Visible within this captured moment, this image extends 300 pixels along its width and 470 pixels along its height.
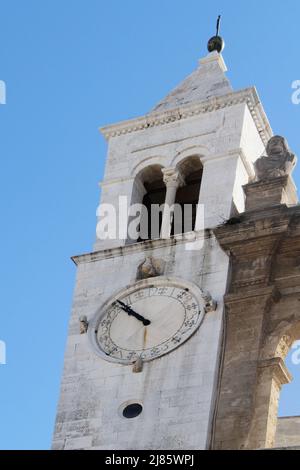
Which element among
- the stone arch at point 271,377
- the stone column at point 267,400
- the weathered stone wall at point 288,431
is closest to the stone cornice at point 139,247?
the stone arch at point 271,377

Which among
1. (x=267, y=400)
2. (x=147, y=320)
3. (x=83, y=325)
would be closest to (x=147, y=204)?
(x=83, y=325)

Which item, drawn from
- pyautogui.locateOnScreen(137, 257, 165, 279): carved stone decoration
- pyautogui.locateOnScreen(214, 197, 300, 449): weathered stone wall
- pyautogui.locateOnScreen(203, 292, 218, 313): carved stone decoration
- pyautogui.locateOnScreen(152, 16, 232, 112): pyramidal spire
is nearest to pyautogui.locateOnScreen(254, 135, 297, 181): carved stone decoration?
pyautogui.locateOnScreen(214, 197, 300, 449): weathered stone wall

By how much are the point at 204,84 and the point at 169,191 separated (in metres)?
3.72

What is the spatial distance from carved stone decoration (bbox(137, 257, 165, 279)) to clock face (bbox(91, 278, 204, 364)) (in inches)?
8.6

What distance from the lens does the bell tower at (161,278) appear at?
30.7 meters

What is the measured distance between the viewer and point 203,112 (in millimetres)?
36594

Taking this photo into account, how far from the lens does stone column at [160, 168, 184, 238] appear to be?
3484 centimetres

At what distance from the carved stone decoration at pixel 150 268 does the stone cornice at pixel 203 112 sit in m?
4.65

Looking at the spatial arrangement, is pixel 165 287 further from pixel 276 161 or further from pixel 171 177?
pixel 276 161

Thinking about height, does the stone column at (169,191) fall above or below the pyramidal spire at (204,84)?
below

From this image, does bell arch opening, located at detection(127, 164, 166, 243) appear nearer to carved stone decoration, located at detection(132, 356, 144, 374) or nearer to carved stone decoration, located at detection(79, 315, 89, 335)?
carved stone decoration, located at detection(79, 315, 89, 335)

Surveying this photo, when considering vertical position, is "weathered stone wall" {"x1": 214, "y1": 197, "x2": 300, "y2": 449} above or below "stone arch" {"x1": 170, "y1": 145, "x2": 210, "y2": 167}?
below

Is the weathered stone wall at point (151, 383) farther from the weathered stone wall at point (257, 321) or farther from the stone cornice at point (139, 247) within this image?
the weathered stone wall at point (257, 321)
